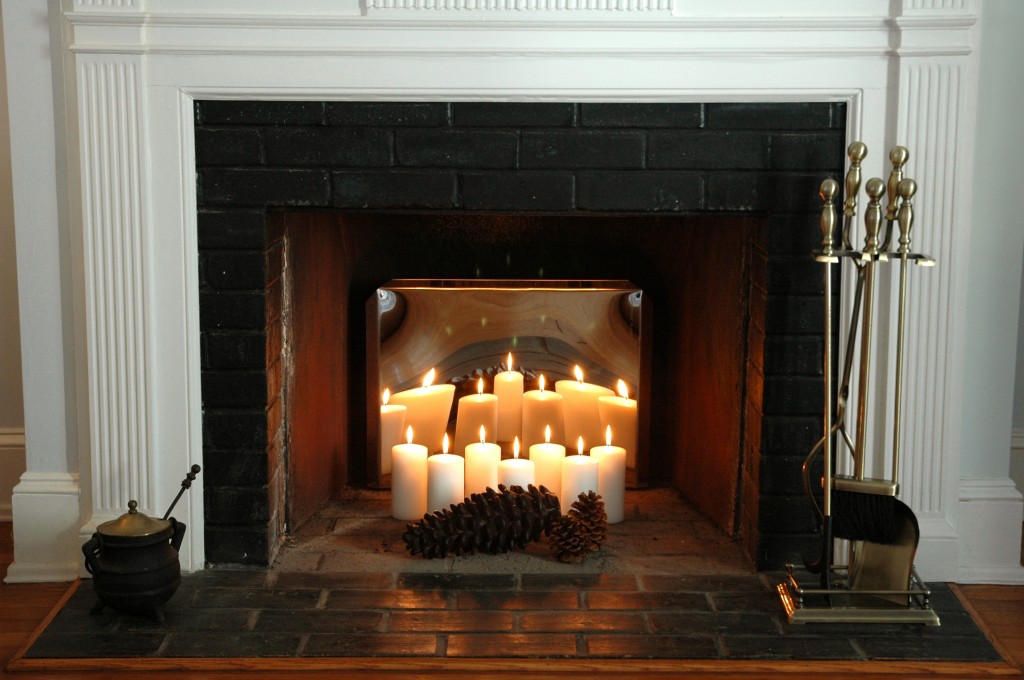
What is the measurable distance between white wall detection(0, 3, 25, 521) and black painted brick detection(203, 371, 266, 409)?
0.73m

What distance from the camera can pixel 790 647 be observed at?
6.88 feet

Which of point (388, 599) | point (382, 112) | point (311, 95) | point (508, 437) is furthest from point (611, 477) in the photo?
point (311, 95)

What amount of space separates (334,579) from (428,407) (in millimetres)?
604

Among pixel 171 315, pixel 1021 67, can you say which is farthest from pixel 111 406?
pixel 1021 67

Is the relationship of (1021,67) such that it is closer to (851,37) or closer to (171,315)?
(851,37)

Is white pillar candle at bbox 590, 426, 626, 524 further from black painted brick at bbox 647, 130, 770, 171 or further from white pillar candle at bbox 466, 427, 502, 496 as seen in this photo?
black painted brick at bbox 647, 130, 770, 171

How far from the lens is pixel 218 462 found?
7.91 feet

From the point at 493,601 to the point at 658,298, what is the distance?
39.4 inches

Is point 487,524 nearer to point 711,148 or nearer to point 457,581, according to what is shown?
point 457,581

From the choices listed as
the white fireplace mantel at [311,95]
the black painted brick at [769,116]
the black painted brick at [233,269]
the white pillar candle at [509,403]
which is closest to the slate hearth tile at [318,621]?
the white fireplace mantel at [311,95]

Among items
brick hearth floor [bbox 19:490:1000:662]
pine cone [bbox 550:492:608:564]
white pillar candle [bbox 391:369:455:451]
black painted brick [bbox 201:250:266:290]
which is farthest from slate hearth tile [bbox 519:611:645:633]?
black painted brick [bbox 201:250:266:290]

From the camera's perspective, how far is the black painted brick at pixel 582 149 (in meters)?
2.31

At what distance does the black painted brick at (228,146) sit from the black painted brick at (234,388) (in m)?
0.44

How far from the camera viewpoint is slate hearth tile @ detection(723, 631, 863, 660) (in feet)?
6.79
